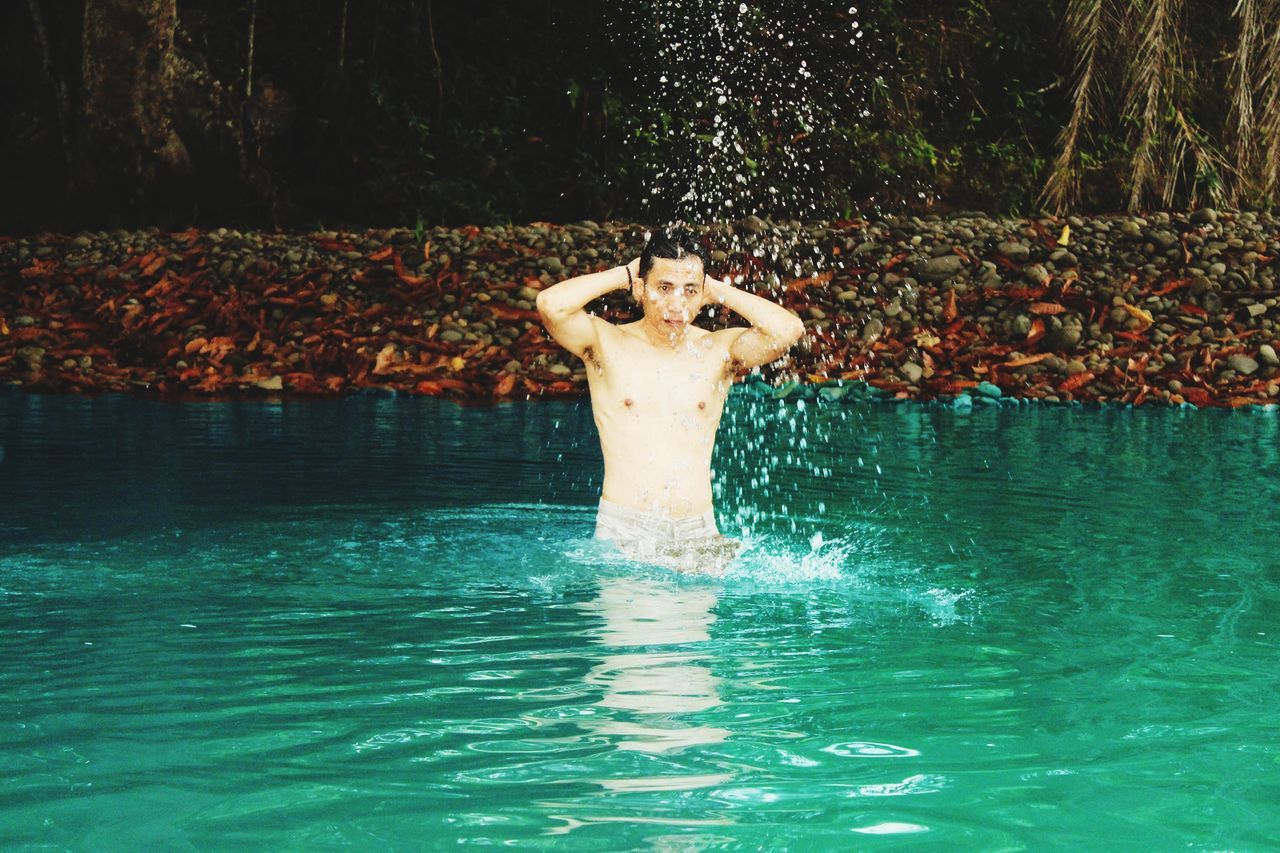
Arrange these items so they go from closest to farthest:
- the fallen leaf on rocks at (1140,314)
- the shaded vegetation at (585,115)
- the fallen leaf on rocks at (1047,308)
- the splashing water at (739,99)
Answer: the fallen leaf on rocks at (1140,314) < the fallen leaf on rocks at (1047,308) < the shaded vegetation at (585,115) < the splashing water at (739,99)

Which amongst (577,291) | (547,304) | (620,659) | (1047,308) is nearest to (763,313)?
(577,291)

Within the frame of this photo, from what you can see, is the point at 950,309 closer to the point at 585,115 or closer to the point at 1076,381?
the point at 1076,381

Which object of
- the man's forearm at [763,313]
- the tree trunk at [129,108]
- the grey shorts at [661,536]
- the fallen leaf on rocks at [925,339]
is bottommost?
the grey shorts at [661,536]

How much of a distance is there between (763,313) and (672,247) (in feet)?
1.63

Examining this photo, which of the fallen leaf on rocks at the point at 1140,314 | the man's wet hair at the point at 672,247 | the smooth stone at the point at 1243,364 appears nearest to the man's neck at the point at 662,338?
the man's wet hair at the point at 672,247

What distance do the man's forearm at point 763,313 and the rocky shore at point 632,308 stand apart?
256 inches

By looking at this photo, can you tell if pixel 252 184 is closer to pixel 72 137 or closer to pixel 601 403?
pixel 72 137

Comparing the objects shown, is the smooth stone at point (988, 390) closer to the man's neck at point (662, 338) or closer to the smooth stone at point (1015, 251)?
the smooth stone at point (1015, 251)

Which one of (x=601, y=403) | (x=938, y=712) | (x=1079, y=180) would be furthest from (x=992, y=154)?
(x=938, y=712)

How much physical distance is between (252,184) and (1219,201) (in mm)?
10485

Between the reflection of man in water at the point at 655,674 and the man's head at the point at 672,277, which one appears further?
the man's head at the point at 672,277

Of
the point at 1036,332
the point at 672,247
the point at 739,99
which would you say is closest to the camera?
the point at 672,247

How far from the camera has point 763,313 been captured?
5.85 metres

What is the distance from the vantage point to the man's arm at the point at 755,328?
578cm
